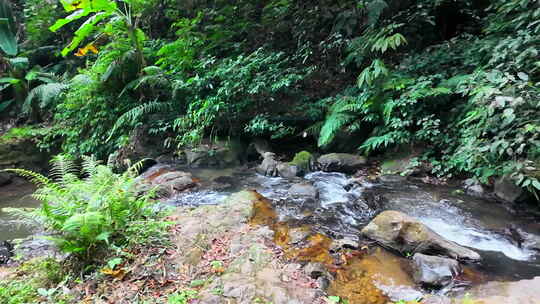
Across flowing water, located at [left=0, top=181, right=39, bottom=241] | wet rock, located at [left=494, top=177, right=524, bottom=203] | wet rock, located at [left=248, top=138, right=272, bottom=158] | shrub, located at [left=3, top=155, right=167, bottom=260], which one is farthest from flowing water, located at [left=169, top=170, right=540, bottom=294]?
flowing water, located at [left=0, top=181, right=39, bottom=241]

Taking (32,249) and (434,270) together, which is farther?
(32,249)

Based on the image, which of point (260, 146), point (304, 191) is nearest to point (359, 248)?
point (304, 191)

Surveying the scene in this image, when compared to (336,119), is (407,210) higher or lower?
lower

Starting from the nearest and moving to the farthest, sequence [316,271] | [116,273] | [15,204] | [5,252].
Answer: [116,273], [316,271], [5,252], [15,204]

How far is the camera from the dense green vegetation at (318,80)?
352 centimetres

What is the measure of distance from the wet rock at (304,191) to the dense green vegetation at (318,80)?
101 centimetres

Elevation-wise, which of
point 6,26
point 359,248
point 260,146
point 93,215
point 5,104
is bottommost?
point 359,248

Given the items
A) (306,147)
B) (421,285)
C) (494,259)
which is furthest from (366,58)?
(421,285)

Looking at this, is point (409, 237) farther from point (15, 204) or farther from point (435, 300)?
point (15, 204)

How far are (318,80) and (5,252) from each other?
619cm

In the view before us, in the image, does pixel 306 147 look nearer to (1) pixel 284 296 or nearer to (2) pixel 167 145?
(2) pixel 167 145

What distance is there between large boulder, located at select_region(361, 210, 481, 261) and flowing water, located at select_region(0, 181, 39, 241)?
359 cm

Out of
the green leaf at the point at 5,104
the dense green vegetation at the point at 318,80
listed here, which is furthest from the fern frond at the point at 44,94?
the green leaf at the point at 5,104

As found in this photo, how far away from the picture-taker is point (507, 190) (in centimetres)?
369
